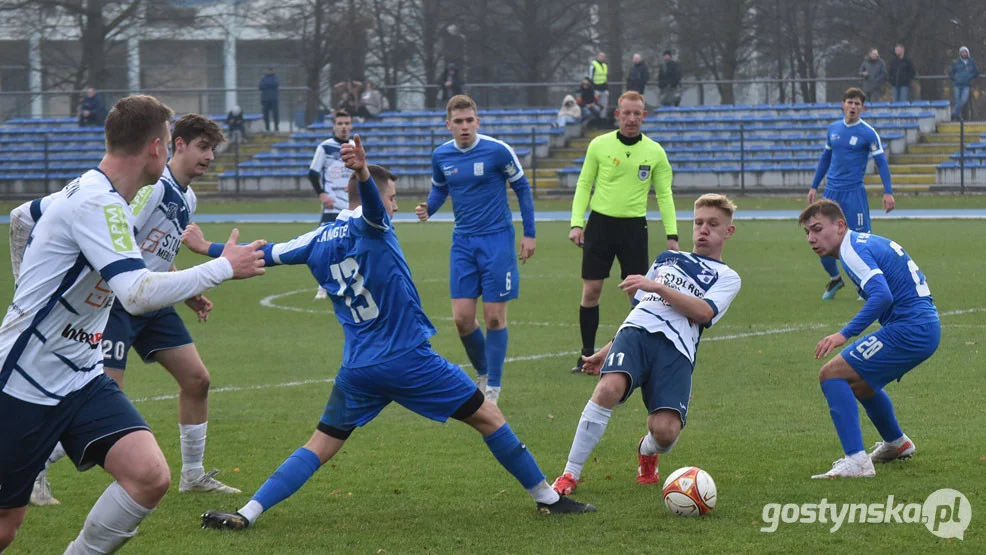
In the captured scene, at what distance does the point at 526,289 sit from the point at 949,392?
25.8 feet

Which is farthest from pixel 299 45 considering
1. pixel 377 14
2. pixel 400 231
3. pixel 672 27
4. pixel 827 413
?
pixel 827 413

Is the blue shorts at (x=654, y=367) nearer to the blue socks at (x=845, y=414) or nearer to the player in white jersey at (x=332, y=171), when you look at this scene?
the blue socks at (x=845, y=414)

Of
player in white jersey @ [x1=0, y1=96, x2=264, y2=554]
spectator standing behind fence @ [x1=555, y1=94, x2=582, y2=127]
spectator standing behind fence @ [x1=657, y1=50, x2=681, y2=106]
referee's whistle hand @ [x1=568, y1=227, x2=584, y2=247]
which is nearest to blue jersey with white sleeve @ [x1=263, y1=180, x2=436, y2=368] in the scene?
A: player in white jersey @ [x1=0, y1=96, x2=264, y2=554]

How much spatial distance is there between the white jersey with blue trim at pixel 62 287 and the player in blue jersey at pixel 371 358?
1.20 meters

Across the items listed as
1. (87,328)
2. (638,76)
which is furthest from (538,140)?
(87,328)

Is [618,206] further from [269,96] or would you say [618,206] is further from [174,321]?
[269,96]

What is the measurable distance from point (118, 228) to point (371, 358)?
1594 millimetres

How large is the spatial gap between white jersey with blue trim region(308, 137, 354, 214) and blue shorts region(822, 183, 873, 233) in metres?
5.91

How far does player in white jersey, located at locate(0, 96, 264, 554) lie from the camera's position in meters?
4.17

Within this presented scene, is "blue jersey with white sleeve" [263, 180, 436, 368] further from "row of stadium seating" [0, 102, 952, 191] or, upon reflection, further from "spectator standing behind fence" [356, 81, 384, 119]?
"spectator standing behind fence" [356, 81, 384, 119]

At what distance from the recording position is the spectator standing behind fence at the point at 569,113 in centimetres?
3562

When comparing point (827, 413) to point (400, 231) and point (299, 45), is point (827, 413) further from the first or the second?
point (299, 45)

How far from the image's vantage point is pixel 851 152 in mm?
13789

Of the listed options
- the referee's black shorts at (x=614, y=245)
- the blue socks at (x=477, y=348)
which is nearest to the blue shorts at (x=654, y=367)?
the blue socks at (x=477, y=348)
